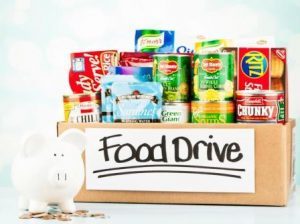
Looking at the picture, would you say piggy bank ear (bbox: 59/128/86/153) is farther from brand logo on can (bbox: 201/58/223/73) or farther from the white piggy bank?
brand logo on can (bbox: 201/58/223/73)

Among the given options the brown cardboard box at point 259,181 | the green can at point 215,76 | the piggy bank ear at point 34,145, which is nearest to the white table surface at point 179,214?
the brown cardboard box at point 259,181

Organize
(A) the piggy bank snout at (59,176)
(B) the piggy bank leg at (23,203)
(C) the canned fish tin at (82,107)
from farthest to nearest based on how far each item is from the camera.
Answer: (C) the canned fish tin at (82,107) → (B) the piggy bank leg at (23,203) → (A) the piggy bank snout at (59,176)

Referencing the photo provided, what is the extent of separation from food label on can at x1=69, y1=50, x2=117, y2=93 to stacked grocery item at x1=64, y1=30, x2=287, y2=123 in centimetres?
3

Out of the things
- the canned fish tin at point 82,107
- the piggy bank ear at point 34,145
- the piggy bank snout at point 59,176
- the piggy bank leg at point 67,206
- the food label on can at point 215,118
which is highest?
the canned fish tin at point 82,107

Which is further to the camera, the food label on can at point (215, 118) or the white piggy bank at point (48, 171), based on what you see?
the food label on can at point (215, 118)

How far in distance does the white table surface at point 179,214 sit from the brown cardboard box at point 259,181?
0.02 metres

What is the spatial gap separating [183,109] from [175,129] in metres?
0.06

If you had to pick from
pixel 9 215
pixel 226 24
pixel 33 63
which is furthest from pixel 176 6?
pixel 9 215

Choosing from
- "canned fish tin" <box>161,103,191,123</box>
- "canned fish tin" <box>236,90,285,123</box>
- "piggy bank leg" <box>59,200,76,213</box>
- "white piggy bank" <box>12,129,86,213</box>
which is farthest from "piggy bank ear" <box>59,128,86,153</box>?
"canned fish tin" <box>236,90,285,123</box>

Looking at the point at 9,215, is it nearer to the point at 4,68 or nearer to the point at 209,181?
the point at 209,181

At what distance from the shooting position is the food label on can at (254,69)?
191 cm

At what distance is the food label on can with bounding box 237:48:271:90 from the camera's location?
6.25 ft

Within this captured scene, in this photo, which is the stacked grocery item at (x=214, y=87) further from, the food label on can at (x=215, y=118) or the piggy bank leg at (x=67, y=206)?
the piggy bank leg at (x=67, y=206)

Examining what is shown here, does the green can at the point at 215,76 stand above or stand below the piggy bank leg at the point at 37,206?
above
